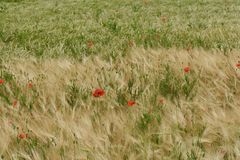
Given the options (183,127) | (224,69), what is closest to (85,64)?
(224,69)

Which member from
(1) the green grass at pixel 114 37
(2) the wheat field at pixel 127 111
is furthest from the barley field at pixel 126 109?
(1) the green grass at pixel 114 37

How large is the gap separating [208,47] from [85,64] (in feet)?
5.95

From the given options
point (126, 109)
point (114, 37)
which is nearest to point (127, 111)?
point (126, 109)

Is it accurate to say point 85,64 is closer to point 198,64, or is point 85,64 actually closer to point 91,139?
point 198,64

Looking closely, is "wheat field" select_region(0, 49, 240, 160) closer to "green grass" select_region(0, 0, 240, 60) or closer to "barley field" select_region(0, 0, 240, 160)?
"barley field" select_region(0, 0, 240, 160)

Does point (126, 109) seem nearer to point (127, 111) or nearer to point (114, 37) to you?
point (127, 111)

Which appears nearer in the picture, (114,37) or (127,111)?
(127,111)

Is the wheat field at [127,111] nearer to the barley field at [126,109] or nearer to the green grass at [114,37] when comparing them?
the barley field at [126,109]

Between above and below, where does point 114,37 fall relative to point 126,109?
below

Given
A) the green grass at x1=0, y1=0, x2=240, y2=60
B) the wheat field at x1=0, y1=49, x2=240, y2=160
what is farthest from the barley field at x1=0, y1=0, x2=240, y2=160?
the green grass at x1=0, y1=0, x2=240, y2=60

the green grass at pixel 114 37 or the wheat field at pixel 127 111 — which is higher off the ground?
the wheat field at pixel 127 111

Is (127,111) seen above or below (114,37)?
above

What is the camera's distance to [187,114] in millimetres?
2482

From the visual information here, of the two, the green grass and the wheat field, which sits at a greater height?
the wheat field
